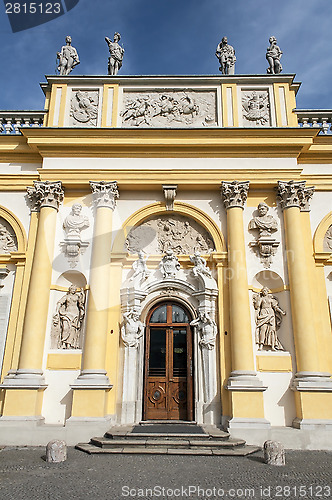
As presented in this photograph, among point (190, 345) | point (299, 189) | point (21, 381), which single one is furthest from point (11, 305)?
point (299, 189)

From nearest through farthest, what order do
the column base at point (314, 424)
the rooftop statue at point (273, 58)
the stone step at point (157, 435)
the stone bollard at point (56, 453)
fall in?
the stone bollard at point (56, 453), the stone step at point (157, 435), the column base at point (314, 424), the rooftop statue at point (273, 58)

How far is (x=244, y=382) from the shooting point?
977 centimetres

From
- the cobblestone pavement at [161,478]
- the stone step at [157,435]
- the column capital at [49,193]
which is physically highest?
the column capital at [49,193]

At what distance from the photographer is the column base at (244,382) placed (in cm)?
965

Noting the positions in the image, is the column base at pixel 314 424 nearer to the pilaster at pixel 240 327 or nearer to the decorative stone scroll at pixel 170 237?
the pilaster at pixel 240 327

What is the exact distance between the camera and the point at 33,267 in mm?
10969

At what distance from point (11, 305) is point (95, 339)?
9.02 feet

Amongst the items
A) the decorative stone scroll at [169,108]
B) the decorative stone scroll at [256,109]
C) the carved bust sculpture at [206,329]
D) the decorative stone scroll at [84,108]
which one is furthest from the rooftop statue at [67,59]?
the carved bust sculpture at [206,329]

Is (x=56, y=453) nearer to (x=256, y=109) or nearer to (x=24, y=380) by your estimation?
(x=24, y=380)

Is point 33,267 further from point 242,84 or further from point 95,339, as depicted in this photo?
point 242,84

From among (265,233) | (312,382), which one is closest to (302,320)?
(312,382)

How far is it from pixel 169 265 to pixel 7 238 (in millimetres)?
4929

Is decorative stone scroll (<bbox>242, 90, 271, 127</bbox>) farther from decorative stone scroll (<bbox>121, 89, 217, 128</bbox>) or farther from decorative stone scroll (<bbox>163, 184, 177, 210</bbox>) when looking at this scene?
decorative stone scroll (<bbox>163, 184, 177, 210</bbox>)

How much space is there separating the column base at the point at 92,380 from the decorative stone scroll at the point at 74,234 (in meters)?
3.04
